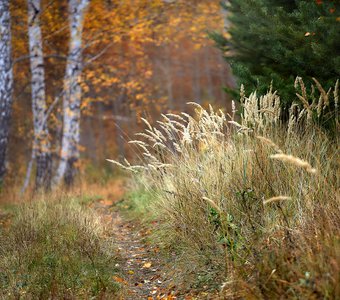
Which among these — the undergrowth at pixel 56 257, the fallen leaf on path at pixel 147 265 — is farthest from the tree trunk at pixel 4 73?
the fallen leaf on path at pixel 147 265

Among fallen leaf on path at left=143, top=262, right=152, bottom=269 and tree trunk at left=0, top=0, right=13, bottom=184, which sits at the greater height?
tree trunk at left=0, top=0, right=13, bottom=184

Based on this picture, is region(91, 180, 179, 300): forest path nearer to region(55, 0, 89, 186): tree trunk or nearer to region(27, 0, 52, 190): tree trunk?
region(27, 0, 52, 190): tree trunk

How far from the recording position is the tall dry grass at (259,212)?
3365 millimetres

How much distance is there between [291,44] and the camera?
5691mm

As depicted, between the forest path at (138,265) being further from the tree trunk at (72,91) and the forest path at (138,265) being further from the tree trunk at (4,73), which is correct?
the tree trunk at (72,91)

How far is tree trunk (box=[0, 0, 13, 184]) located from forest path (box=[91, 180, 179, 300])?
3453 millimetres

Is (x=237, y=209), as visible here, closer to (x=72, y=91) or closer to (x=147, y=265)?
(x=147, y=265)

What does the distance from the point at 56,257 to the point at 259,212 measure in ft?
6.72

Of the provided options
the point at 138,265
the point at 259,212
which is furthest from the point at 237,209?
the point at 138,265

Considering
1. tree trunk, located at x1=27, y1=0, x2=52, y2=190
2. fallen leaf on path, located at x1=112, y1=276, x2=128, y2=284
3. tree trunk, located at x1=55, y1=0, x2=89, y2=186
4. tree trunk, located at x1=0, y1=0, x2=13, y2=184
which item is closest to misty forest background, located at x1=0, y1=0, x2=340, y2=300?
fallen leaf on path, located at x1=112, y1=276, x2=128, y2=284

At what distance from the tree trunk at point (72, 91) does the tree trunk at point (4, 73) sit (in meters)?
1.91

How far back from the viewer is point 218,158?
5.10 metres

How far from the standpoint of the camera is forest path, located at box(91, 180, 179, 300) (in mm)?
4449

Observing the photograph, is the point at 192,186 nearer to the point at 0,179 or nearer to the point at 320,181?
the point at 320,181
